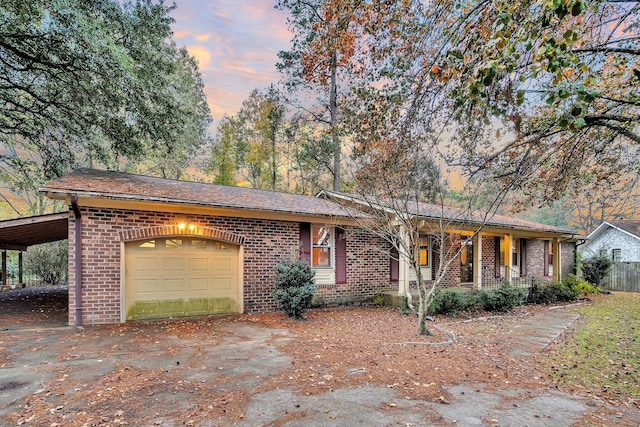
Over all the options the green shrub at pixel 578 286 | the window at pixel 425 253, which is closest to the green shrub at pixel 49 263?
the window at pixel 425 253

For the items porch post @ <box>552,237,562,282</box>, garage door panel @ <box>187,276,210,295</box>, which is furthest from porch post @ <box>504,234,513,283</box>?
garage door panel @ <box>187,276,210,295</box>

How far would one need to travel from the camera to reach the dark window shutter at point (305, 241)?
392 inches

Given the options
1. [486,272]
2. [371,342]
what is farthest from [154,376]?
[486,272]

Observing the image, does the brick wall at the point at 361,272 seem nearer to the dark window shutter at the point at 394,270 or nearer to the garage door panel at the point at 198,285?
the dark window shutter at the point at 394,270

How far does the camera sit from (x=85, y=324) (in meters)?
7.12

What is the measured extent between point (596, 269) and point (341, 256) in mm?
16169

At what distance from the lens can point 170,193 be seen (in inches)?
326

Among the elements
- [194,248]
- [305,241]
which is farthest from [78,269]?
[305,241]

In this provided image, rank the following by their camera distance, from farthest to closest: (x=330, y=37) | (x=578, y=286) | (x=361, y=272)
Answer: (x=578, y=286) → (x=361, y=272) → (x=330, y=37)

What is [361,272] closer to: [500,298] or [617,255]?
[500,298]

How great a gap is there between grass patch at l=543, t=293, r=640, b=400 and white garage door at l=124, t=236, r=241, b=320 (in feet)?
23.0

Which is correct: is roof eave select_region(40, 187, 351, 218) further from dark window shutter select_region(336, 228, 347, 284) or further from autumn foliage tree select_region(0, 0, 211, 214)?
autumn foliage tree select_region(0, 0, 211, 214)

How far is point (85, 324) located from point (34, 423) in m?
4.51

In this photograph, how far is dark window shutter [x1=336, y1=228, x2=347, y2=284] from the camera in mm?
10578
